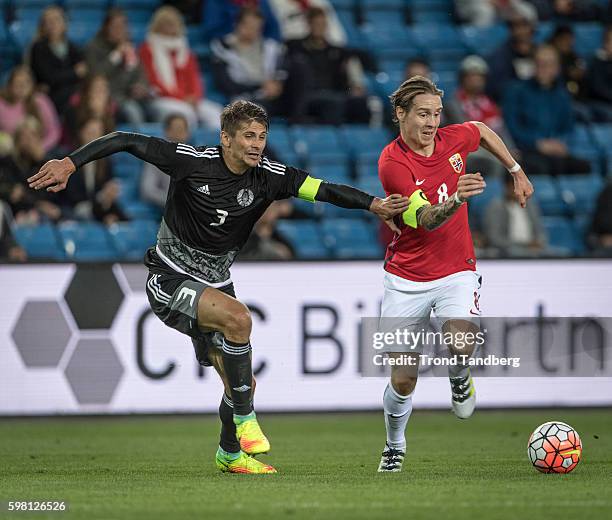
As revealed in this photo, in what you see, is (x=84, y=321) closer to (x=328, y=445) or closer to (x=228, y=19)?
(x=328, y=445)

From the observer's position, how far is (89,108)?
1409 cm

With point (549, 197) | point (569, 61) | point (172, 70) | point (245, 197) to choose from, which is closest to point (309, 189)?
point (245, 197)

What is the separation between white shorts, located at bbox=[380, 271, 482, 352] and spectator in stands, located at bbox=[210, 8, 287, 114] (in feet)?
24.8

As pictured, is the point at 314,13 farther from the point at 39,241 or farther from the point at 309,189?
the point at 309,189

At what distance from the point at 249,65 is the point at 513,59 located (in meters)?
3.33

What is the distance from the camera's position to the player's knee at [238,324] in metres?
7.74

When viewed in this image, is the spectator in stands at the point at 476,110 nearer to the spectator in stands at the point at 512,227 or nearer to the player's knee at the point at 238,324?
the spectator in stands at the point at 512,227

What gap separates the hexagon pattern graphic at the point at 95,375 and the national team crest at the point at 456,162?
15.6ft

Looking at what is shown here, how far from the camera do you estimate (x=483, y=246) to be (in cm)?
1373

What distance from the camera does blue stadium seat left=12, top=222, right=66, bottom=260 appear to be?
13.4 meters

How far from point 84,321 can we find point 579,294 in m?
4.65

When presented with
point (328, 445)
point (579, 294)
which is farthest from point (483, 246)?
point (328, 445)

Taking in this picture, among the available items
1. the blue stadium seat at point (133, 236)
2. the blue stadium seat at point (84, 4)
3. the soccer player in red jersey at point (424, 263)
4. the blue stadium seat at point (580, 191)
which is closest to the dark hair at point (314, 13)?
the blue stadium seat at point (84, 4)

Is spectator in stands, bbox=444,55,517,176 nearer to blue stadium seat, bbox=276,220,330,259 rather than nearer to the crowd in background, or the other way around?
the crowd in background
